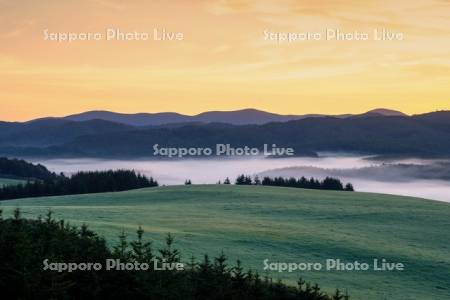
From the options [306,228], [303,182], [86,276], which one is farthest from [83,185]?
[86,276]

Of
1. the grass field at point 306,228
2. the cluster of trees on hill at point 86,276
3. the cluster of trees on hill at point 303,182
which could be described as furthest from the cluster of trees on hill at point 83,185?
the cluster of trees on hill at point 86,276

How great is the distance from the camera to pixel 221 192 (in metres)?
95.6

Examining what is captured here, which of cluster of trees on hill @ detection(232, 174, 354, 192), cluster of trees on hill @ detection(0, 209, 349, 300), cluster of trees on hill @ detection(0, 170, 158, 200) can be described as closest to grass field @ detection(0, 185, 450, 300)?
cluster of trees on hill @ detection(0, 209, 349, 300)

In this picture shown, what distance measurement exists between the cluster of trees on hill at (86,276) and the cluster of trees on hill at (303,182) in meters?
115

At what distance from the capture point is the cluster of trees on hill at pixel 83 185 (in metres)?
134

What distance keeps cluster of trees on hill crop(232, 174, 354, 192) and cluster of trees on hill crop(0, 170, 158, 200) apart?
21.6 meters

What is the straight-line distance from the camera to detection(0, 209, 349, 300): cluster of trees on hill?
19938mm

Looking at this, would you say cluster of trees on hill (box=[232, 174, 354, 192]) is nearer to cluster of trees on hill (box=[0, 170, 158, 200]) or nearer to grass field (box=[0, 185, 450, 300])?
cluster of trees on hill (box=[0, 170, 158, 200])

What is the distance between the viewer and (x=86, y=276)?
22.0 meters

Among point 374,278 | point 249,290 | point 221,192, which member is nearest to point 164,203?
point 221,192

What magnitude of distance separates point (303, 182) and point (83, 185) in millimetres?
47895

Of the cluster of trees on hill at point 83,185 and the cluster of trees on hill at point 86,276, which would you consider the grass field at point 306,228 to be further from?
the cluster of trees on hill at point 83,185

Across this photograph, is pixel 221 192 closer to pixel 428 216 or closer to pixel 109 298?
pixel 428 216

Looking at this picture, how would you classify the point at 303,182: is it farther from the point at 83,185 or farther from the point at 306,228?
the point at 306,228
